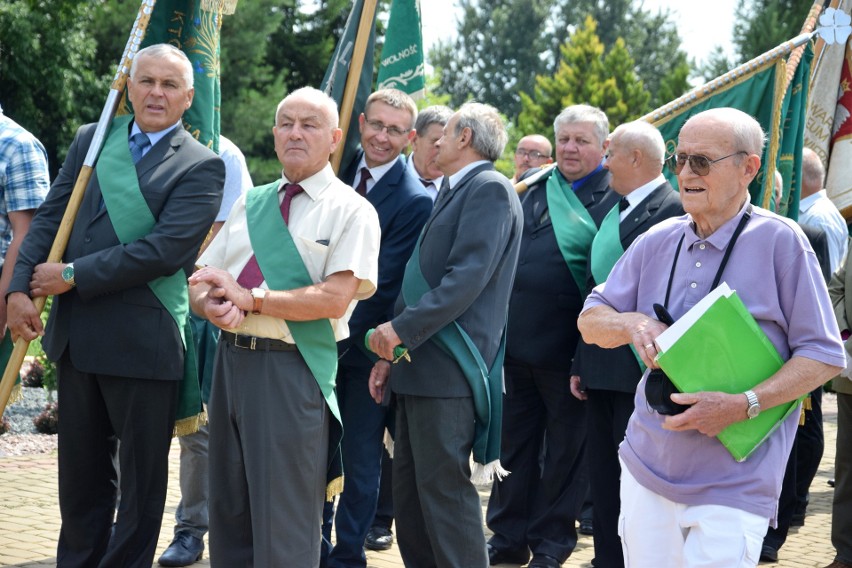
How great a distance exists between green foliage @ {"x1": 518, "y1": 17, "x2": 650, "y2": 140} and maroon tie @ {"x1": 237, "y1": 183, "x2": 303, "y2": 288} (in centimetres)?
3376

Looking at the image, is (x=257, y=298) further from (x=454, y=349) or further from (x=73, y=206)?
(x=73, y=206)

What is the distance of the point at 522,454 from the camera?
254 inches

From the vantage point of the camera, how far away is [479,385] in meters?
5.08

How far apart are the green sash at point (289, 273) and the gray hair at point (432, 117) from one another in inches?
75.2

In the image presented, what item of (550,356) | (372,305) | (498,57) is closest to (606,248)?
(550,356)

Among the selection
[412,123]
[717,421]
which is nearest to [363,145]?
[412,123]

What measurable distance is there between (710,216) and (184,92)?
8.77ft

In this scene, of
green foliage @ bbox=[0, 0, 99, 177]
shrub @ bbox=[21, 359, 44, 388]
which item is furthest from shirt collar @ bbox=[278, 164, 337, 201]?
green foliage @ bbox=[0, 0, 99, 177]

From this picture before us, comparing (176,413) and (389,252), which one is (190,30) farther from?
(176,413)

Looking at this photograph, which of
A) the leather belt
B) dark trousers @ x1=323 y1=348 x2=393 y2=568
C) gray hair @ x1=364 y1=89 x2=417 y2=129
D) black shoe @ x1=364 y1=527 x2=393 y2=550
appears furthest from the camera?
black shoe @ x1=364 y1=527 x2=393 y2=550

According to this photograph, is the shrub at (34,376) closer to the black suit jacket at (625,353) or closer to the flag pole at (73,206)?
the flag pole at (73,206)

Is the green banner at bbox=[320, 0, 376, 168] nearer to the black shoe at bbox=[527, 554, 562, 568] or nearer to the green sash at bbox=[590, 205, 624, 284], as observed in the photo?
the green sash at bbox=[590, 205, 624, 284]

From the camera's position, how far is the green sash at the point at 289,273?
4.60 meters

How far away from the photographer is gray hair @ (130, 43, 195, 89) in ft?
17.2
